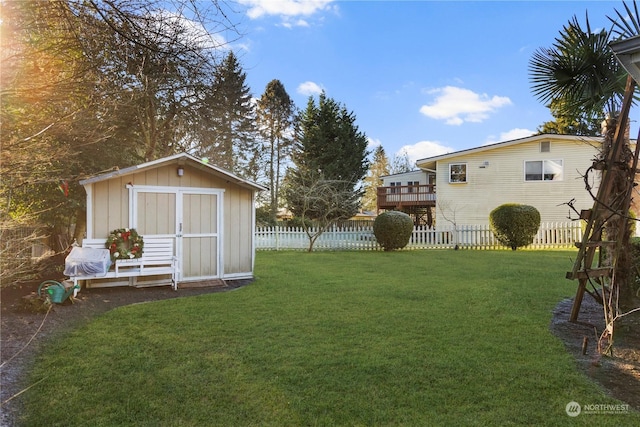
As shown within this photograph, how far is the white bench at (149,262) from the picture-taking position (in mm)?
6969

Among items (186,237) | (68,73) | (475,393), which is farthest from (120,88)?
(475,393)

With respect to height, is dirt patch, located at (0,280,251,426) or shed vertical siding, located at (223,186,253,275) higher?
shed vertical siding, located at (223,186,253,275)

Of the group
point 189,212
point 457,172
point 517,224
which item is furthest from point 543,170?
point 189,212

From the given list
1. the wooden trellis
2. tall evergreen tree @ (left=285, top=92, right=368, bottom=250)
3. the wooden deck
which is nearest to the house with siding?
the wooden deck

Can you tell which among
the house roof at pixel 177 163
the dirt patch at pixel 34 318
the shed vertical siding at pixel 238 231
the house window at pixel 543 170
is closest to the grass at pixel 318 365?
the dirt patch at pixel 34 318

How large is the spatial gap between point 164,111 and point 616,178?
1078cm

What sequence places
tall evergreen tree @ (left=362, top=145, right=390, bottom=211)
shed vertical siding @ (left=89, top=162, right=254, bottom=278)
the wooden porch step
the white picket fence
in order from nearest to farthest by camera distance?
1. shed vertical siding @ (left=89, top=162, right=254, bottom=278)
2. the wooden porch step
3. the white picket fence
4. tall evergreen tree @ (left=362, top=145, right=390, bottom=211)

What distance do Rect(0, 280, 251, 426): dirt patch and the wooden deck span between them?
17.7 m

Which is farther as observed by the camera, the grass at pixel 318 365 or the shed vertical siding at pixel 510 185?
the shed vertical siding at pixel 510 185

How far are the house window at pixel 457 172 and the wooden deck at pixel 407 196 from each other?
2.96 metres

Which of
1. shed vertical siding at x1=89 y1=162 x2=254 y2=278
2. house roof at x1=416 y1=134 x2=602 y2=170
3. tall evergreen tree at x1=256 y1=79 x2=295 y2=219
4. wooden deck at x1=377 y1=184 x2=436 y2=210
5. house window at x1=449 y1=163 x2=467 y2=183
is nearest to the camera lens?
shed vertical siding at x1=89 y1=162 x2=254 y2=278

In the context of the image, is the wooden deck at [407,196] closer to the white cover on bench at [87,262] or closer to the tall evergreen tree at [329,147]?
the tall evergreen tree at [329,147]

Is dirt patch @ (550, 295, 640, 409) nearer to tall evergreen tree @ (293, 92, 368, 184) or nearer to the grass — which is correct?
the grass

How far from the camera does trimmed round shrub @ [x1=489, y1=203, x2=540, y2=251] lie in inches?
592
